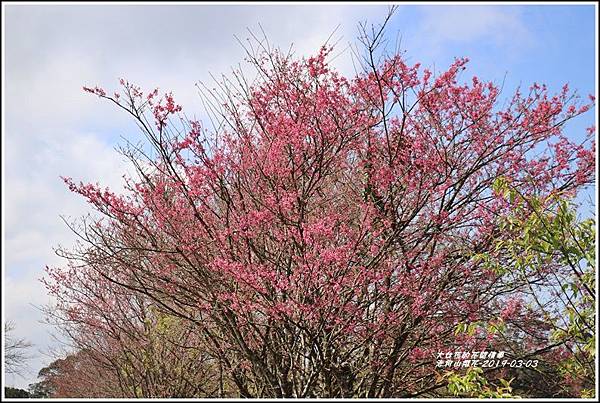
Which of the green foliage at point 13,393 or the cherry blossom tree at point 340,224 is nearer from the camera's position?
the cherry blossom tree at point 340,224

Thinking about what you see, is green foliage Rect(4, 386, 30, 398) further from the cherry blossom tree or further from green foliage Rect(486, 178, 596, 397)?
green foliage Rect(486, 178, 596, 397)

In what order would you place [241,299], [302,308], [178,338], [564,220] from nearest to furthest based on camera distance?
1. [564,220]
2. [302,308]
3. [241,299]
4. [178,338]

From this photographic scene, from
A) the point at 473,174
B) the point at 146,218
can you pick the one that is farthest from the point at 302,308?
the point at 473,174

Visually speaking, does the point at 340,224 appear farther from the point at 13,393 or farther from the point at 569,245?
the point at 13,393

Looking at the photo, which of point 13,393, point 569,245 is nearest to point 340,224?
point 569,245

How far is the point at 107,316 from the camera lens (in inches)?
274

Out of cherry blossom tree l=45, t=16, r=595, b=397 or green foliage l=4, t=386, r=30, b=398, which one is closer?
cherry blossom tree l=45, t=16, r=595, b=397

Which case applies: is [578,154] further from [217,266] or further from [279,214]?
[217,266]

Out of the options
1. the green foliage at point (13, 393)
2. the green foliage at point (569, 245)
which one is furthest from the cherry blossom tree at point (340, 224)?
the green foliage at point (13, 393)

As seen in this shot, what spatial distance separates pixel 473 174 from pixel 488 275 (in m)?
0.79

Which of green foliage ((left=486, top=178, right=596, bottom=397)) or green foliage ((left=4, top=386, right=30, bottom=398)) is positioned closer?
green foliage ((left=486, top=178, right=596, bottom=397))

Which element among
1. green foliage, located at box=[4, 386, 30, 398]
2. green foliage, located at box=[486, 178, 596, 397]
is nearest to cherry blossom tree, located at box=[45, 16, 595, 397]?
green foliage, located at box=[486, 178, 596, 397]

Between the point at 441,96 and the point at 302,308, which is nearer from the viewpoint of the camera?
the point at 302,308

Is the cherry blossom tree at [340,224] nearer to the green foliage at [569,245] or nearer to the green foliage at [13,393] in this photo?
the green foliage at [569,245]
